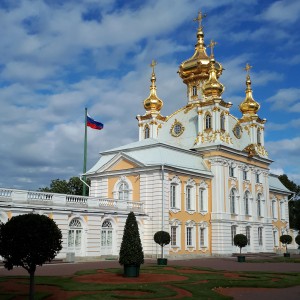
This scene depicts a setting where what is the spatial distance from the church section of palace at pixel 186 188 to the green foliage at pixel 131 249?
9.95m

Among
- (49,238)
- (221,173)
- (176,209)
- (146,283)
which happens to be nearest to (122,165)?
(176,209)

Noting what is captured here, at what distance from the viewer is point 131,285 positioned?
1670cm

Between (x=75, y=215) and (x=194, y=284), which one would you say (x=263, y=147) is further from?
(x=194, y=284)

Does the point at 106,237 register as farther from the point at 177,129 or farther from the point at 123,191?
the point at 177,129

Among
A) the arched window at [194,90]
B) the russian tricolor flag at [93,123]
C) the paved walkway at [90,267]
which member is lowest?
the paved walkway at [90,267]

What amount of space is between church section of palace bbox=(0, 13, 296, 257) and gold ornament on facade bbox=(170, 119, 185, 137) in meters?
0.12

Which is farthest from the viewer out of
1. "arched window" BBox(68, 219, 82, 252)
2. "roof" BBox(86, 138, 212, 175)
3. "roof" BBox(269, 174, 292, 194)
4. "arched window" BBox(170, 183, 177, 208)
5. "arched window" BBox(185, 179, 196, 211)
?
"roof" BBox(269, 174, 292, 194)

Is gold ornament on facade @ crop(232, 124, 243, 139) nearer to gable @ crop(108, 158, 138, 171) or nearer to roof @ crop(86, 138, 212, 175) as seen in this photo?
roof @ crop(86, 138, 212, 175)

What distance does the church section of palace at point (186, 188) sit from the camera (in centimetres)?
3203

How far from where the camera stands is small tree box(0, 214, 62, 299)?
12328mm

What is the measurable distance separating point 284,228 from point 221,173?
695 inches

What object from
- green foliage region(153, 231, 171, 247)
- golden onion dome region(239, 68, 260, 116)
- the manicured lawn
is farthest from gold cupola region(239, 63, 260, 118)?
the manicured lawn

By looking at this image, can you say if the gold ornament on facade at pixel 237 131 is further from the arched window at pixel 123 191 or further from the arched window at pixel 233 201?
the arched window at pixel 123 191

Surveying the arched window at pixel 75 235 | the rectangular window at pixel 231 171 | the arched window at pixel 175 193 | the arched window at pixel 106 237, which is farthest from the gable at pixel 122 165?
the rectangular window at pixel 231 171
